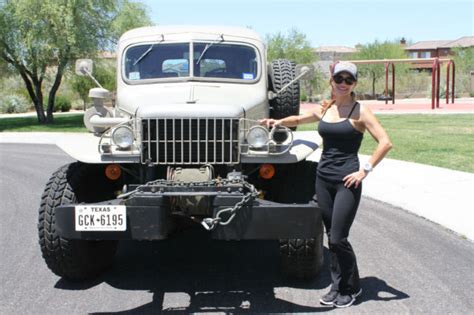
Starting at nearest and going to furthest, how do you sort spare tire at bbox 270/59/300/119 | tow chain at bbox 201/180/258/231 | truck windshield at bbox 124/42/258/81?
tow chain at bbox 201/180/258/231
truck windshield at bbox 124/42/258/81
spare tire at bbox 270/59/300/119

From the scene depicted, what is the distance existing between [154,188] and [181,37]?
240 centimetres

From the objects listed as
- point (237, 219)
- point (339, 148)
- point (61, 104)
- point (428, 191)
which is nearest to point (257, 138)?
point (339, 148)

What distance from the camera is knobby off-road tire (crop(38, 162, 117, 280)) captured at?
16.3ft

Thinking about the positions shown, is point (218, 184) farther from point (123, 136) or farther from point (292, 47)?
point (292, 47)

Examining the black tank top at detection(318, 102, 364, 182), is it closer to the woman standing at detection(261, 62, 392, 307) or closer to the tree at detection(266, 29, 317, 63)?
the woman standing at detection(261, 62, 392, 307)

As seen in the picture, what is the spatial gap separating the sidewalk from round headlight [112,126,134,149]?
1.39 m

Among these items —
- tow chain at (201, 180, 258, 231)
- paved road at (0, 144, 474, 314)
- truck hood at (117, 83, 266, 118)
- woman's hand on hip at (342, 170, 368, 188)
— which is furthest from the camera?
truck hood at (117, 83, 266, 118)

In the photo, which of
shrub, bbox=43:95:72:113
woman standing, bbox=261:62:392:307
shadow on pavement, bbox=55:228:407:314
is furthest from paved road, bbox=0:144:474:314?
shrub, bbox=43:95:72:113

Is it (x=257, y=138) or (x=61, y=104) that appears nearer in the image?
(x=257, y=138)

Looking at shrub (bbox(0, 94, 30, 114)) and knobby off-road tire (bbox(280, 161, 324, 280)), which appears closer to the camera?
knobby off-road tire (bbox(280, 161, 324, 280))

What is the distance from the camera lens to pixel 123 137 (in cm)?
489

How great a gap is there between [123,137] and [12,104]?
42.1 metres

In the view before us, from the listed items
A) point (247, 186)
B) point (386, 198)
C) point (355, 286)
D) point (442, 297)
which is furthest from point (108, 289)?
point (386, 198)

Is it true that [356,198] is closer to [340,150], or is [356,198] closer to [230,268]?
[340,150]
